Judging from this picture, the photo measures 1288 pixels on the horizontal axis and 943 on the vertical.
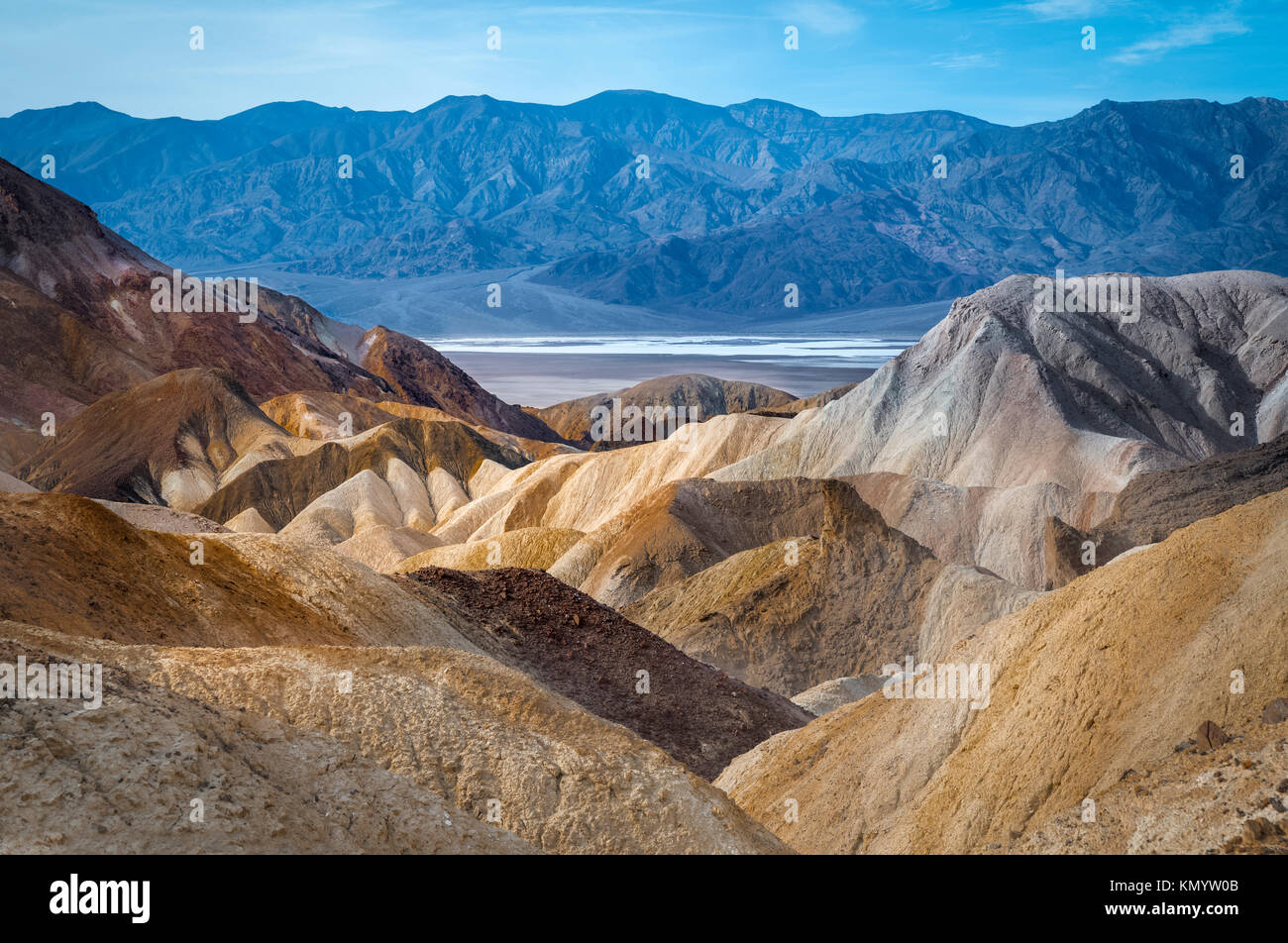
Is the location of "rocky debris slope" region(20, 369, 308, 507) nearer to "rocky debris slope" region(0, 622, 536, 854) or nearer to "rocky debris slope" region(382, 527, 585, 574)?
"rocky debris slope" region(382, 527, 585, 574)

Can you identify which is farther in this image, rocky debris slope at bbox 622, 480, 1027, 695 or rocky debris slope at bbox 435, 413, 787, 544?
rocky debris slope at bbox 435, 413, 787, 544

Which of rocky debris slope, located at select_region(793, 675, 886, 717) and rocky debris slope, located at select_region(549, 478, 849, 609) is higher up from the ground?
rocky debris slope, located at select_region(549, 478, 849, 609)

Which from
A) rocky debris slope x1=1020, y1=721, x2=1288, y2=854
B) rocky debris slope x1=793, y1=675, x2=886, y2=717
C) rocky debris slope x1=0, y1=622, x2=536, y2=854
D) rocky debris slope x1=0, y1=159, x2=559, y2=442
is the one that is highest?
rocky debris slope x1=0, y1=159, x2=559, y2=442

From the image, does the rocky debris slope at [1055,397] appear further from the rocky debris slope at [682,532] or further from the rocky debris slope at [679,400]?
the rocky debris slope at [679,400]

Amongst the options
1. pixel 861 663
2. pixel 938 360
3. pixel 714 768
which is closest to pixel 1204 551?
pixel 714 768

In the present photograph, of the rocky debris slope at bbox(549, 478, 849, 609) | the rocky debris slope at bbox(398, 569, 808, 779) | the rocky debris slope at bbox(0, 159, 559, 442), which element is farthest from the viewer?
the rocky debris slope at bbox(0, 159, 559, 442)

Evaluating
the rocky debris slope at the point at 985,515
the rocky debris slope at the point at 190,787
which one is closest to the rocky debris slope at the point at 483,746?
the rocky debris slope at the point at 190,787

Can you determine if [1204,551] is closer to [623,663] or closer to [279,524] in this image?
[623,663]

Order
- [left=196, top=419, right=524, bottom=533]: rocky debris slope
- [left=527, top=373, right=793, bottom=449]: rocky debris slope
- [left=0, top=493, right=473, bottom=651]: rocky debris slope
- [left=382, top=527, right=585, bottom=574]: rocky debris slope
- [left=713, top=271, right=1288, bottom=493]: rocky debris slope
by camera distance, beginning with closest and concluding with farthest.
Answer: [left=0, top=493, right=473, bottom=651]: rocky debris slope
[left=382, top=527, right=585, bottom=574]: rocky debris slope
[left=713, top=271, right=1288, bottom=493]: rocky debris slope
[left=196, top=419, right=524, bottom=533]: rocky debris slope
[left=527, top=373, right=793, bottom=449]: rocky debris slope

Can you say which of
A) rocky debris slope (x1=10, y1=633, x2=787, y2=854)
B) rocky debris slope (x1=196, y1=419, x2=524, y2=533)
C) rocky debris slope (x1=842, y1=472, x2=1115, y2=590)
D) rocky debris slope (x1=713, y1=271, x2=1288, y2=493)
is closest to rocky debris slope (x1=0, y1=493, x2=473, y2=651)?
rocky debris slope (x1=10, y1=633, x2=787, y2=854)
